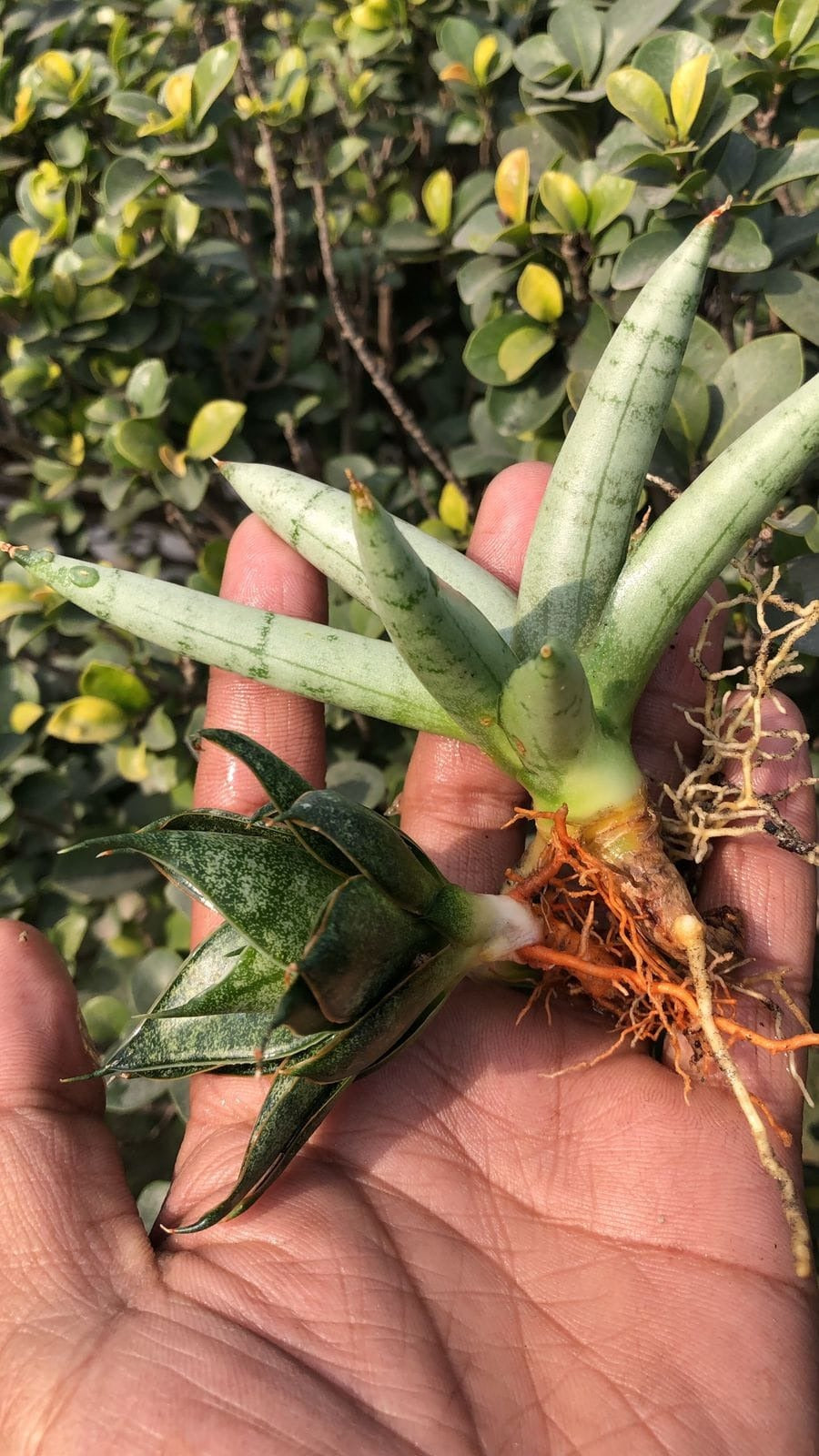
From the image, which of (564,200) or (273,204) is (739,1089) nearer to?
(564,200)

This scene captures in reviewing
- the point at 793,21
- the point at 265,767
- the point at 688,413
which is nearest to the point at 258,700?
the point at 265,767

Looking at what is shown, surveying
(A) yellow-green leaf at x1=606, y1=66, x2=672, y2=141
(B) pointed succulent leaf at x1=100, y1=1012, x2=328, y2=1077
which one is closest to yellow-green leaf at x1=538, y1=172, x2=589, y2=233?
(A) yellow-green leaf at x1=606, y1=66, x2=672, y2=141

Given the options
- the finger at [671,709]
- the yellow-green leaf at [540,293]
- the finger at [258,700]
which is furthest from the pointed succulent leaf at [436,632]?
the yellow-green leaf at [540,293]

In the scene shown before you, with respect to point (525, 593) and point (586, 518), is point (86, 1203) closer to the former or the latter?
point (525, 593)

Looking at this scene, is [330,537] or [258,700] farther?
[258,700]

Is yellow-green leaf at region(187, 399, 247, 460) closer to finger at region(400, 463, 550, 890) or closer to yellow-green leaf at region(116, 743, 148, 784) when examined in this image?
finger at region(400, 463, 550, 890)

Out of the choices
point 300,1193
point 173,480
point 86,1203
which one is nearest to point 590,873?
point 300,1193
